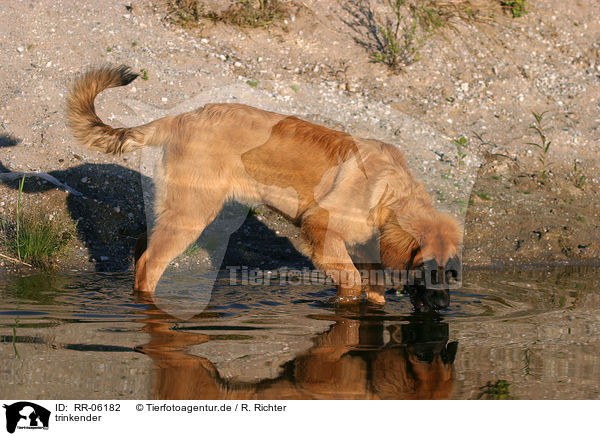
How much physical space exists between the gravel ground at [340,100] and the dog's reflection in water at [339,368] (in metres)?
2.56

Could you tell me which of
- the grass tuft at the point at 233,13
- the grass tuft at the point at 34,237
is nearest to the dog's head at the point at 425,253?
the grass tuft at the point at 34,237

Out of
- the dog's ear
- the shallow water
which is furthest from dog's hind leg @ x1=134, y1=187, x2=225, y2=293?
the dog's ear

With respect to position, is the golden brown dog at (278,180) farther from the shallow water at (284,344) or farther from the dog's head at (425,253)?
the shallow water at (284,344)

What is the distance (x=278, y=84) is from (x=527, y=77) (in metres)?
4.05

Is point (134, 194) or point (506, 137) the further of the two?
point (506, 137)

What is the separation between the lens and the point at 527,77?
11109 mm

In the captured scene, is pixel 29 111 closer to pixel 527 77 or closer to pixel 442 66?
pixel 442 66

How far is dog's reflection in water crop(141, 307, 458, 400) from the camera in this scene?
4145 mm

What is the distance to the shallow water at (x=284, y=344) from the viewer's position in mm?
4199

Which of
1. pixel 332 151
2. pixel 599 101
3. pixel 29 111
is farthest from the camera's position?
pixel 599 101

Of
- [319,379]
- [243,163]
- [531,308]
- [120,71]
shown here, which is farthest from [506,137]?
[319,379]

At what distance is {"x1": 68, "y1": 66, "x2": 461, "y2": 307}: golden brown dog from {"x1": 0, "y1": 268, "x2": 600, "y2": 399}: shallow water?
1.72 ft
